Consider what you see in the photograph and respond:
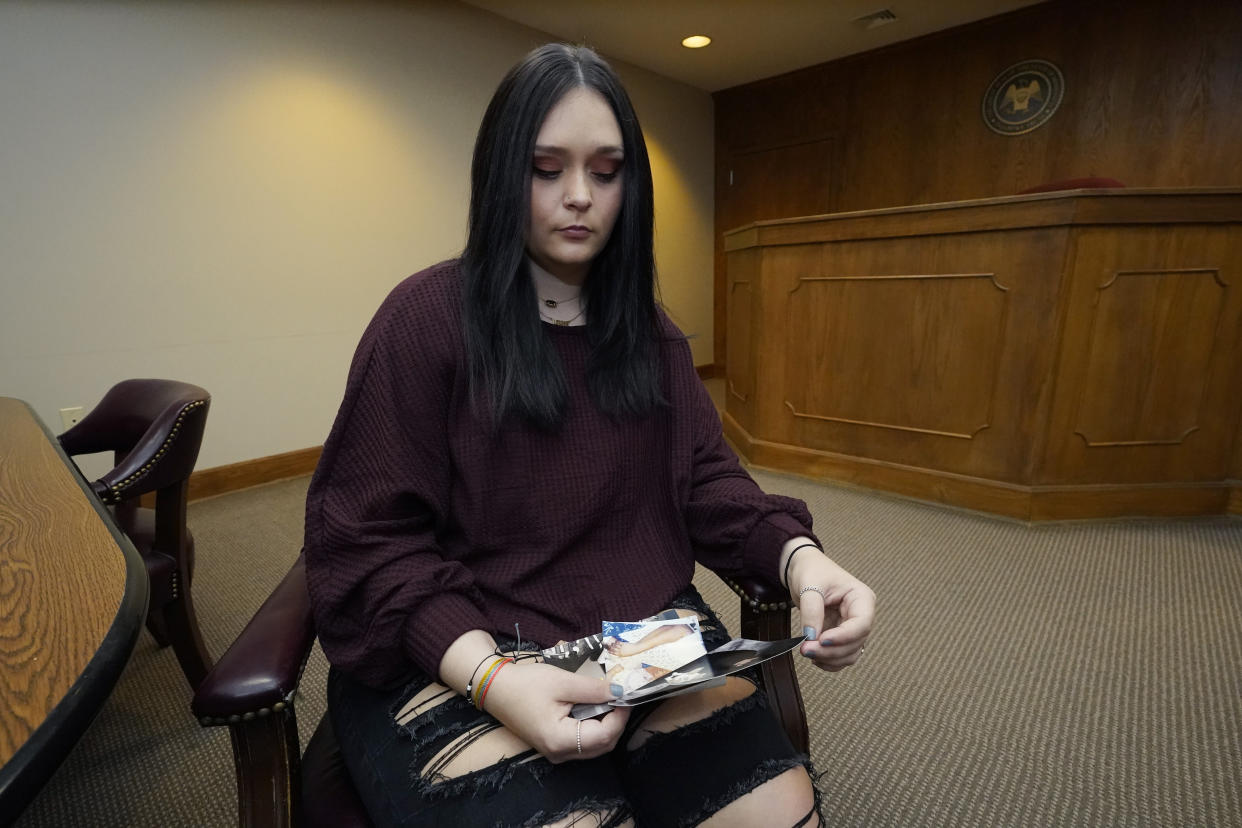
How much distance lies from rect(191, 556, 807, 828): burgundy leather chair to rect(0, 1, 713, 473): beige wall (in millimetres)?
2501

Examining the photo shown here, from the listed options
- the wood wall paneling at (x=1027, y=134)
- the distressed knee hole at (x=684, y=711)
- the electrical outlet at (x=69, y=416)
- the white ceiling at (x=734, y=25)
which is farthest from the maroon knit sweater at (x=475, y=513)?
the wood wall paneling at (x=1027, y=134)

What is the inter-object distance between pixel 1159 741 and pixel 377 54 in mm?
3969

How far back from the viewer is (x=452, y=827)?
60 centimetres

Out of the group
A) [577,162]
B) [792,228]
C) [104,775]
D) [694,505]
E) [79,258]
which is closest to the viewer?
[577,162]

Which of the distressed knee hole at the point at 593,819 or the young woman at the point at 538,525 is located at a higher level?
the young woman at the point at 538,525

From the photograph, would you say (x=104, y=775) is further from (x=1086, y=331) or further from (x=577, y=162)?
(x=1086, y=331)

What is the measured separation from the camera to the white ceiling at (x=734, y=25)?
151 inches

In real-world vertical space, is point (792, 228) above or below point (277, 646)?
above

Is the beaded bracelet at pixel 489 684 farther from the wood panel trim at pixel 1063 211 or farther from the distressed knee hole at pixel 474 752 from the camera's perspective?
the wood panel trim at pixel 1063 211

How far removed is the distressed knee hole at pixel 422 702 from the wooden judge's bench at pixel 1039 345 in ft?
8.00

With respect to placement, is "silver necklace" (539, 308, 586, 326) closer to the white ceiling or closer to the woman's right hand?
the woman's right hand

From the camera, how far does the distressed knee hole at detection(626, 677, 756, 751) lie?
2.49ft

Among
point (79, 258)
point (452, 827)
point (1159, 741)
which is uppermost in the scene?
point (79, 258)

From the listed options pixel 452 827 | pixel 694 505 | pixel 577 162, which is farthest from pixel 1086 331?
pixel 452 827
